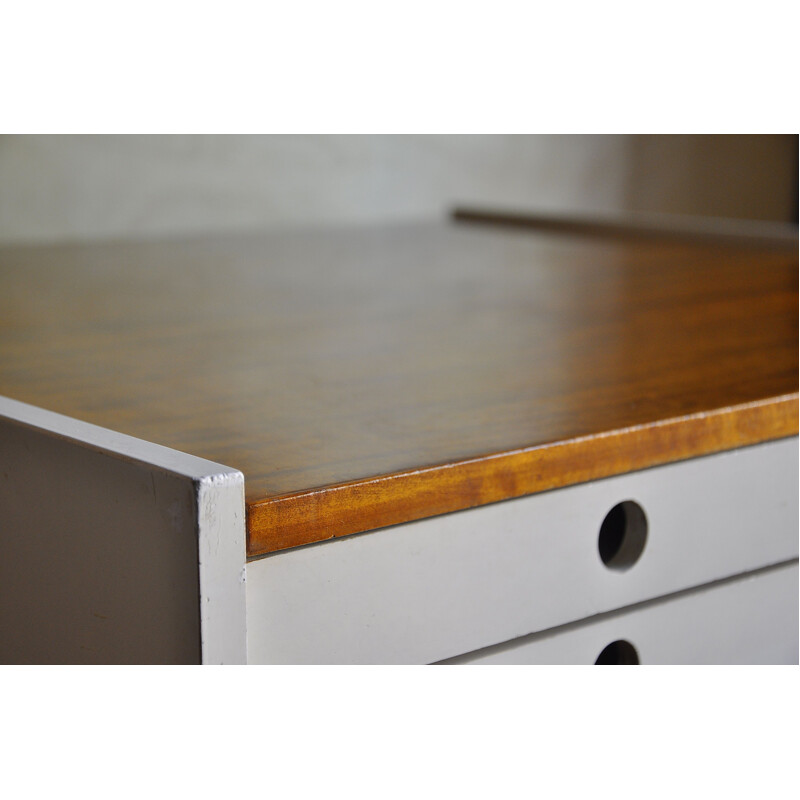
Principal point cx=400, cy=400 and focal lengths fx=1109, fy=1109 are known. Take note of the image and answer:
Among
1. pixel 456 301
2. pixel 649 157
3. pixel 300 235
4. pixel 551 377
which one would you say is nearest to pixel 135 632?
pixel 551 377

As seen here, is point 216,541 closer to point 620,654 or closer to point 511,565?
point 511,565

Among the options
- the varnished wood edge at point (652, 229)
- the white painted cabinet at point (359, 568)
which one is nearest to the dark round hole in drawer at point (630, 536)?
the white painted cabinet at point (359, 568)

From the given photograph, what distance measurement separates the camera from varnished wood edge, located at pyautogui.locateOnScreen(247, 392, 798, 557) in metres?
0.41

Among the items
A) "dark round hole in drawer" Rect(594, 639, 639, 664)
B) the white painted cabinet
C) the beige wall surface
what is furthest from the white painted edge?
the beige wall surface

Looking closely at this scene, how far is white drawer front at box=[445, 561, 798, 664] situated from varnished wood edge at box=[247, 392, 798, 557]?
0.26ft

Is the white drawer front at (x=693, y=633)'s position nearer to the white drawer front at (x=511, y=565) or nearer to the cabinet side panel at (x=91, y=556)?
the white drawer front at (x=511, y=565)

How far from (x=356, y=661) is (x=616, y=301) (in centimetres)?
55

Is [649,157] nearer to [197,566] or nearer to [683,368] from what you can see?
[683,368]

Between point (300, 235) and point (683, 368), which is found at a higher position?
point (300, 235)

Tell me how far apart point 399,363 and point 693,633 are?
228 millimetres

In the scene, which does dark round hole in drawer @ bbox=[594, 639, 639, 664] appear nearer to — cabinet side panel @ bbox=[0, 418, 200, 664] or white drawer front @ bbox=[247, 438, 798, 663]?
white drawer front @ bbox=[247, 438, 798, 663]

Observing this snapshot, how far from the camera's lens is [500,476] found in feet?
1.53

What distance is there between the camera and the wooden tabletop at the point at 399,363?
0.46 meters

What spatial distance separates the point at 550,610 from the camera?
1.67 ft
